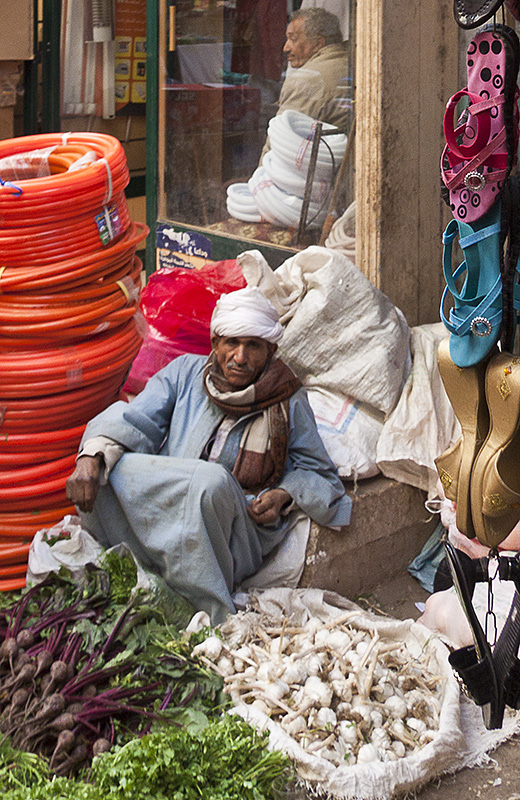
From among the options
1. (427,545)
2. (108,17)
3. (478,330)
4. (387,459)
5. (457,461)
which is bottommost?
(427,545)

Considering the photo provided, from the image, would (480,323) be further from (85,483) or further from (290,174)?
(290,174)

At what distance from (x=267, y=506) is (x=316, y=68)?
110 inches

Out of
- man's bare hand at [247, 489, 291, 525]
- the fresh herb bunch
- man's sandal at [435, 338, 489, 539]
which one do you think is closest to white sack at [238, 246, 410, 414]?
man's bare hand at [247, 489, 291, 525]

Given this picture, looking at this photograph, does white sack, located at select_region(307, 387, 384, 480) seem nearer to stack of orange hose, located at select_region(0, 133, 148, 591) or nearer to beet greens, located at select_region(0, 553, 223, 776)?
stack of orange hose, located at select_region(0, 133, 148, 591)

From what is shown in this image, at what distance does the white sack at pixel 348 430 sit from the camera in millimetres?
3914

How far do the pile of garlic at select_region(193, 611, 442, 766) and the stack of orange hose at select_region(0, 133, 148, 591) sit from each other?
3.41 feet

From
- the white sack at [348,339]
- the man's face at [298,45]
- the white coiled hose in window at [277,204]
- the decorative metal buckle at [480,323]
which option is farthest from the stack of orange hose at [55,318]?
the decorative metal buckle at [480,323]

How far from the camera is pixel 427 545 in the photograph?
4168 mm

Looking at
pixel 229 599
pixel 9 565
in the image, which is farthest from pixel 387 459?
pixel 9 565

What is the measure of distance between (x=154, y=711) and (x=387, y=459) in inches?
63.2

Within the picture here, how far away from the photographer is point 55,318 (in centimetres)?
354

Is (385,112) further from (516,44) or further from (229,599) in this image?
(516,44)

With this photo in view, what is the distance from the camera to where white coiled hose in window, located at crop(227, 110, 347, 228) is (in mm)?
5094

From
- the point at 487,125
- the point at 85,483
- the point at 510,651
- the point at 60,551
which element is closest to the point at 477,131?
the point at 487,125
